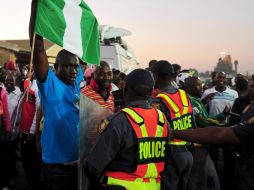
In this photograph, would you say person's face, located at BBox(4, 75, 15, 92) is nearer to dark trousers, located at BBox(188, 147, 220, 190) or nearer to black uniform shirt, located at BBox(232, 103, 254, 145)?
dark trousers, located at BBox(188, 147, 220, 190)

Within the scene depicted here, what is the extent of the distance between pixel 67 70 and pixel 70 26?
481mm

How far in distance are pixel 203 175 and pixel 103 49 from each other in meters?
7.88

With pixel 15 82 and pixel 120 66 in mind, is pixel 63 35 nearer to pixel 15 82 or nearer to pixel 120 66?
pixel 15 82

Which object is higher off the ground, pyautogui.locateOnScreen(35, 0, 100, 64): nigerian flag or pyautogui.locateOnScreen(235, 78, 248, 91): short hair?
pyautogui.locateOnScreen(35, 0, 100, 64): nigerian flag

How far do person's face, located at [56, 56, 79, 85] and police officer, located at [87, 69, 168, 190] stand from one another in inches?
38.3

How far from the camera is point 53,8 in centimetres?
347

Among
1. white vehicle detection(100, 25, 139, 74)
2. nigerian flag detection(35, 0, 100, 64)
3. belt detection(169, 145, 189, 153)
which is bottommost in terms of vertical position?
belt detection(169, 145, 189, 153)

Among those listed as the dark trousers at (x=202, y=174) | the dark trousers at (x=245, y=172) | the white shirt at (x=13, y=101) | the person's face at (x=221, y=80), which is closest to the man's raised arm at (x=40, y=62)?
the dark trousers at (x=202, y=174)

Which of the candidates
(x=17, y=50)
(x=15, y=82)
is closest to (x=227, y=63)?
(x=17, y=50)

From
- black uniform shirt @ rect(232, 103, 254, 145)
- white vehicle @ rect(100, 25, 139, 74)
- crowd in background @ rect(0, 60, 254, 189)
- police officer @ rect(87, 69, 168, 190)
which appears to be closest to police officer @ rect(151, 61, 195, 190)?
crowd in background @ rect(0, 60, 254, 189)

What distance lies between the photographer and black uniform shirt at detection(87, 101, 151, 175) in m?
2.74

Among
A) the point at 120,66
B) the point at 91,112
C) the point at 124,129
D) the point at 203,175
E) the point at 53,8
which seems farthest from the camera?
the point at 120,66

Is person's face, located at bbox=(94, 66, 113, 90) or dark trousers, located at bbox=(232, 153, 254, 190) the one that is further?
dark trousers, located at bbox=(232, 153, 254, 190)

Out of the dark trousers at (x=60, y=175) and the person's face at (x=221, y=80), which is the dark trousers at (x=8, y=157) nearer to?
the dark trousers at (x=60, y=175)
